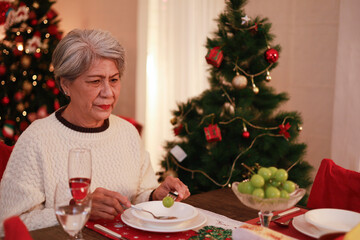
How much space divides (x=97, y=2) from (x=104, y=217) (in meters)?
3.86

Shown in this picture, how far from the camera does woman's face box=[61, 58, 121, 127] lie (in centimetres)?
172

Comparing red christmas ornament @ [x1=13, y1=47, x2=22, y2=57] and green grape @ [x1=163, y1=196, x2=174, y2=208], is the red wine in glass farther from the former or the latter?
red christmas ornament @ [x1=13, y1=47, x2=22, y2=57]

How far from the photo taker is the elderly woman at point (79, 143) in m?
1.58

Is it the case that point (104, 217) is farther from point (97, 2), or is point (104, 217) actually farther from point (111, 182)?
point (97, 2)

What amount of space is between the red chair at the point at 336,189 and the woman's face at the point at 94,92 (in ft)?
2.94

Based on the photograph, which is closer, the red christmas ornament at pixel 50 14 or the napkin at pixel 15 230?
the napkin at pixel 15 230

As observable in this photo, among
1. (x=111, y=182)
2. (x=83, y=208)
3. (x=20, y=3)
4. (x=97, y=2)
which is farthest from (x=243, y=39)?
(x=97, y=2)

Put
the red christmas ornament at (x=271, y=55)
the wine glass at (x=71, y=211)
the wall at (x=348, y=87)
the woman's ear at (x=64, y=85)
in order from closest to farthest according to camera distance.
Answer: the wine glass at (x=71, y=211), the woman's ear at (x=64, y=85), the red christmas ornament at (x=271, y=55), the wall at (x=348, y=87)

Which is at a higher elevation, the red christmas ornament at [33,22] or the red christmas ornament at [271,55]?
the red christmas ornament at [33,22]

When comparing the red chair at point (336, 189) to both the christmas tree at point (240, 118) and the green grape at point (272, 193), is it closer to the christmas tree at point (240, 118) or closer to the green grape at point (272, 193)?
the green grape at point (272, 193)

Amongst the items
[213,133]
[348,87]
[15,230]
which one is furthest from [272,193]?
[348,87]

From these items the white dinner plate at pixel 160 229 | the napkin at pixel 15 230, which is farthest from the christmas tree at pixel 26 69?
the napkin at pixel 15 230

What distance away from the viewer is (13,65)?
153 inches

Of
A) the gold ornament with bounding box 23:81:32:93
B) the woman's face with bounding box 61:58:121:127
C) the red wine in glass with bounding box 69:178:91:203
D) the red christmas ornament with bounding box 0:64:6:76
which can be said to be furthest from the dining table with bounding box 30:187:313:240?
the red christmas ornament with bounding box 0:64:6:76
